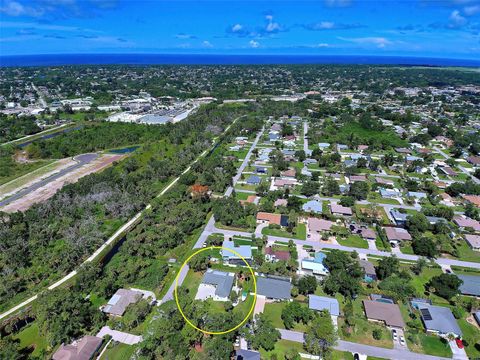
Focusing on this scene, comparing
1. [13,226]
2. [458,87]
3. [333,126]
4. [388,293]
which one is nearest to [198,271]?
[388,293]

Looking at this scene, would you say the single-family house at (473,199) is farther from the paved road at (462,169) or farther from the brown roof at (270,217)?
the brown roof at (270,217)

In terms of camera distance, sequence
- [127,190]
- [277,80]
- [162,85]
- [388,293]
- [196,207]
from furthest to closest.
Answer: [277,80], [162,85], [127,190], [196,207], [388,293]

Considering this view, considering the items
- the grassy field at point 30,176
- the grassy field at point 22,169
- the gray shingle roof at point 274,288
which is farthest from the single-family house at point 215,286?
the grassy field at point 22,169

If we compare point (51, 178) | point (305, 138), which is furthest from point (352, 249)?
point (51, 178)

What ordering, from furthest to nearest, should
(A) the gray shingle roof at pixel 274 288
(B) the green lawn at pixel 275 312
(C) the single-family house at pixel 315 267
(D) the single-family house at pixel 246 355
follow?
(C) the single-family house at pixel 315 267 → (A) the gray shingle roof at pixel 274 288 → (B) the green lawn at pixel 275 312 → (D) the single-family house at pixel 246 355

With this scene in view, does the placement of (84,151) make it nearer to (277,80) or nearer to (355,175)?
(355,175)

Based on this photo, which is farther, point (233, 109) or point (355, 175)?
point (233, 109)
